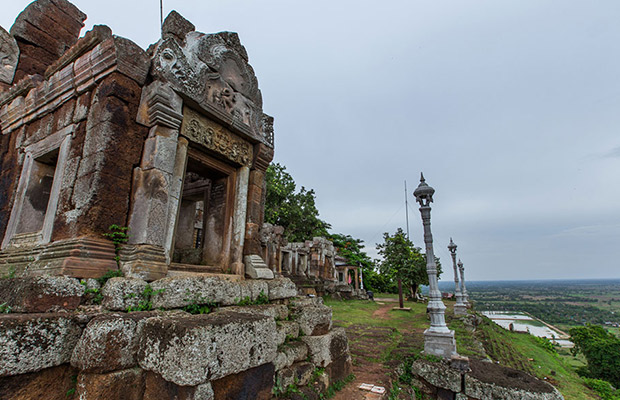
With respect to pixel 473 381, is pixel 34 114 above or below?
above

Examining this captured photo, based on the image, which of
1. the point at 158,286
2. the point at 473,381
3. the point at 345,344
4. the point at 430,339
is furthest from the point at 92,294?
the point at 430,339

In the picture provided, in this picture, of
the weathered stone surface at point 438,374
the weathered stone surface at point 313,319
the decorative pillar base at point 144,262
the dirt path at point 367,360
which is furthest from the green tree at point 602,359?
the decorative pillar base at point 144,262

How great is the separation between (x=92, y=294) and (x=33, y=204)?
2617mm

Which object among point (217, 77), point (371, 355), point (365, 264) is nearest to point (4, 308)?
point (217, 77)

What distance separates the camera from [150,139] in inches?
144

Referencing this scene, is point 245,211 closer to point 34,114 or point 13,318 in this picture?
point 13,318

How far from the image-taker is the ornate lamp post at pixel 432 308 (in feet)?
18.6

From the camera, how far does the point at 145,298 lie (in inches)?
112

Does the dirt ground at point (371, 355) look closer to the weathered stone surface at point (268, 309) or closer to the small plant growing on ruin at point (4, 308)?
the weathered stone surface at point (268, 309)

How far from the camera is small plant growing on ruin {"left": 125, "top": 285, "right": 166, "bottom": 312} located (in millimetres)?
2756

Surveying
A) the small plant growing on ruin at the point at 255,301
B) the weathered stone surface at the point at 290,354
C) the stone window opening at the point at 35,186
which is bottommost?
the weathered stone surface at the point at 290,354

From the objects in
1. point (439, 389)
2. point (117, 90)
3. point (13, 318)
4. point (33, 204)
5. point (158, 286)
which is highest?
point (117, 90)

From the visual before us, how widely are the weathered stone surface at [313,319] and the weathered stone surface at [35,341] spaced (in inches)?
99.8

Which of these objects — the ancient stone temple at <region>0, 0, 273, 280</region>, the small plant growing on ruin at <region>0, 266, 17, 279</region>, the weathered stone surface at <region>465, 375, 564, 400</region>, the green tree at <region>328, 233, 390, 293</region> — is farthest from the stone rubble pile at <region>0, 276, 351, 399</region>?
the green tree at <region>328, 233, 390, 293</region>
